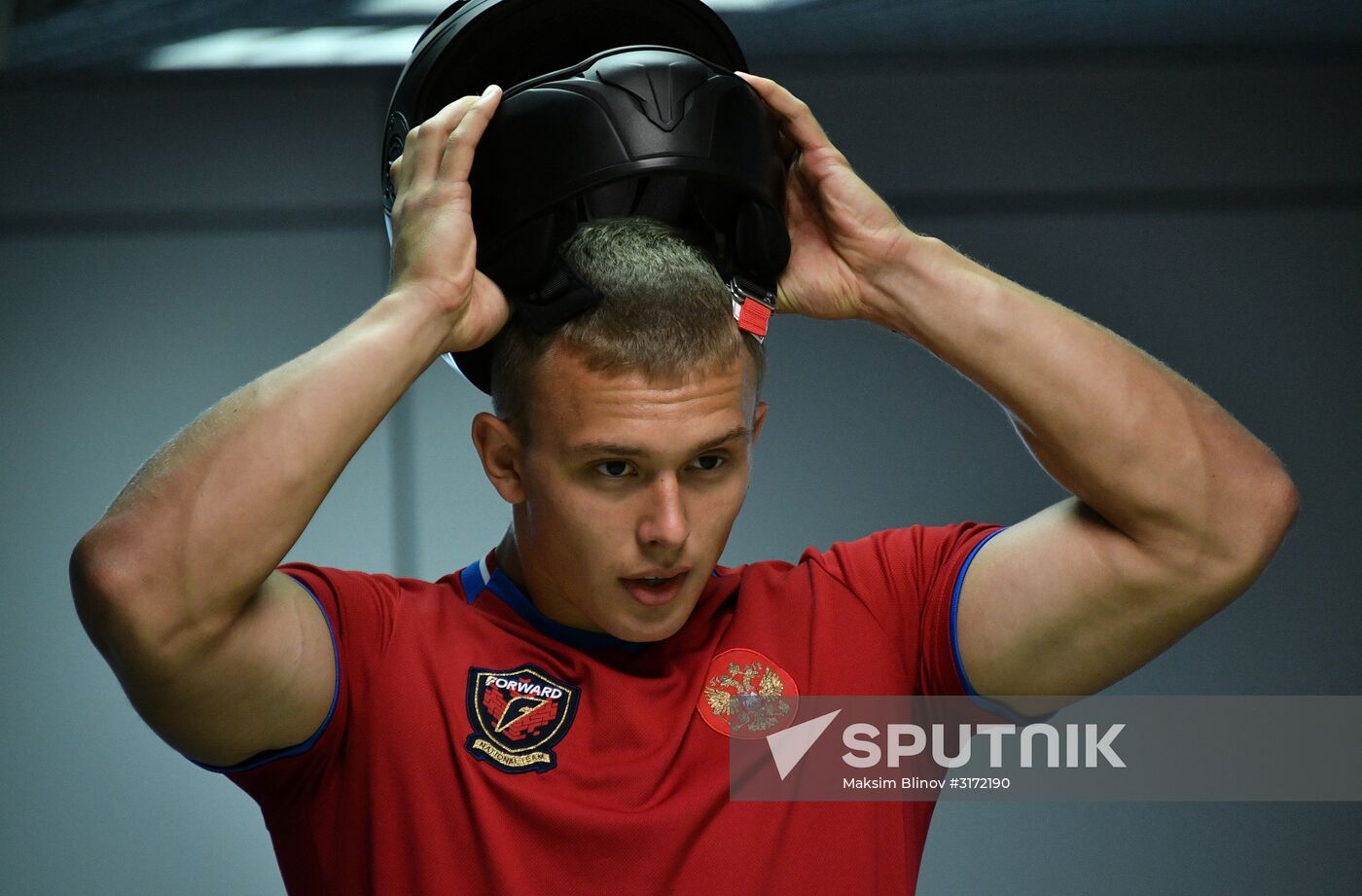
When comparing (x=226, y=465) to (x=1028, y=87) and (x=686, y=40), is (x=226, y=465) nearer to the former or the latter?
(x=686, y=40)

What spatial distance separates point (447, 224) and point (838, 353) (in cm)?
157

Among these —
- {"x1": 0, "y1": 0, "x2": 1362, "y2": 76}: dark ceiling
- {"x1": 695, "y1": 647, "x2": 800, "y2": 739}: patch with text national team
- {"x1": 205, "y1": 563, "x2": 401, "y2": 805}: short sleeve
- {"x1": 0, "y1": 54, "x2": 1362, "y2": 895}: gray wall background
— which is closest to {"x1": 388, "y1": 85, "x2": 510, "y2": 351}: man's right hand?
{"x1": 205, "y1": 563, "x2": 401, "y2": 805}: short sleeve

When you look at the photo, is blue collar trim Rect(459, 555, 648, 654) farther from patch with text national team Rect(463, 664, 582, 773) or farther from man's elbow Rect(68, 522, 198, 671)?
man's elbow Rect(68, 522, 198, 671)

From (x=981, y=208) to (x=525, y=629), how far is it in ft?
5.47

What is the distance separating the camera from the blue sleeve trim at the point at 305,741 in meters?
1.25

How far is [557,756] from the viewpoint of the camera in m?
1.33

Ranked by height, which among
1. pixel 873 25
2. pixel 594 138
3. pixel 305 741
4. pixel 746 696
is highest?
pixel 873 25

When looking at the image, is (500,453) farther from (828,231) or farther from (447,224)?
(828,231)

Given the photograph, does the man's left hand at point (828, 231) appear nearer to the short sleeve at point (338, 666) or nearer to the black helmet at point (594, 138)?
the black helmet at point (594, 138)

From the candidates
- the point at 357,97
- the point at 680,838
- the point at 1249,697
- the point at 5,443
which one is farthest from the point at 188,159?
the point at 1249,697

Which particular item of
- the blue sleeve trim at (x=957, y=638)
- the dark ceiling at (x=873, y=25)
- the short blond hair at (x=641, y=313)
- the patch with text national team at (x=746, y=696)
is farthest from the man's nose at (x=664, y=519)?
the dark ceiling at (x=873, y=25)

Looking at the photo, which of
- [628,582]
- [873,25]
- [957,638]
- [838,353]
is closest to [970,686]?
[957,638]

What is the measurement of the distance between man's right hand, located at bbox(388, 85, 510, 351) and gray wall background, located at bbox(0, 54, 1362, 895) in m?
1.41

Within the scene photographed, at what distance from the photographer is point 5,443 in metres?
2.69
